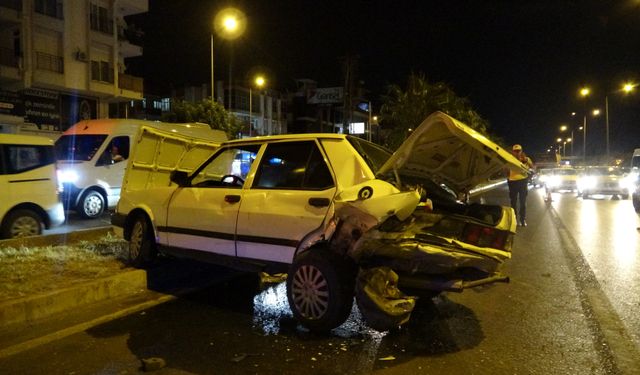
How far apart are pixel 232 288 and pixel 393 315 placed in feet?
9.34

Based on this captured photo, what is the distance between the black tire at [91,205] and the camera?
42.1ft

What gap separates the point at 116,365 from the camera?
406cm

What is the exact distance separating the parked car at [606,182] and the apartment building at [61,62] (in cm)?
2710

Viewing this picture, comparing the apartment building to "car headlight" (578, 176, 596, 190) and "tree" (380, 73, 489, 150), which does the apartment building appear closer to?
"tree" (380, 73, 489, 150)

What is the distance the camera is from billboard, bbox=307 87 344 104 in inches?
2473

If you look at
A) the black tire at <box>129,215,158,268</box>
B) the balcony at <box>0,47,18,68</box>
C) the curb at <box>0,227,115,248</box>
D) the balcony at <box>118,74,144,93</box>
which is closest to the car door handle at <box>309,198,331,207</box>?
the black tire at <box>129,215,158,268</box>

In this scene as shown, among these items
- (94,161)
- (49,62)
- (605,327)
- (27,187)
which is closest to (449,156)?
(605,327)

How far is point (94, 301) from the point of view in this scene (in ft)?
18.9

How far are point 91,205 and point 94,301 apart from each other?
316 inches

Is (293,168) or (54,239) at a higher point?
(293,168)

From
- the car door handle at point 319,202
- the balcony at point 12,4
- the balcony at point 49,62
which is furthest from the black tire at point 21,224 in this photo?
the balcony at point 12,4

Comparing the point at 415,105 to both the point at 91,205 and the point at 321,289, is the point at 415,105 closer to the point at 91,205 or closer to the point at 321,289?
the point at 91,205

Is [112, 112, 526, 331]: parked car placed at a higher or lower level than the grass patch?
higher

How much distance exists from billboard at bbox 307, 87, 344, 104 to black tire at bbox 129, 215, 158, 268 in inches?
2235
